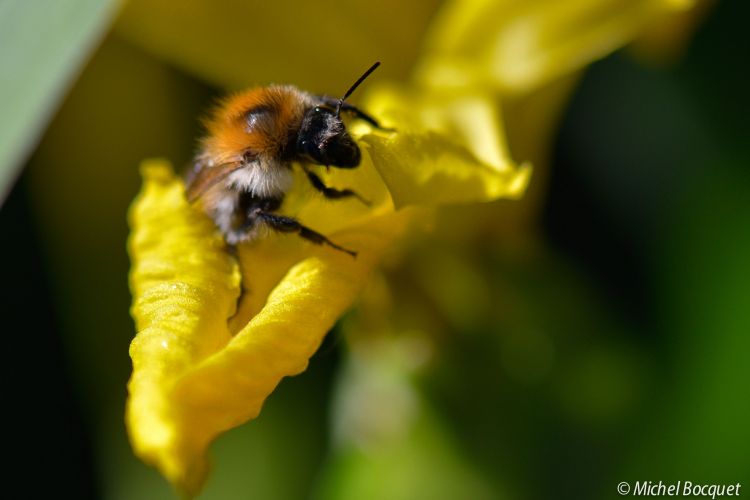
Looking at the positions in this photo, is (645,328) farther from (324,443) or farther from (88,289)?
(88,289)

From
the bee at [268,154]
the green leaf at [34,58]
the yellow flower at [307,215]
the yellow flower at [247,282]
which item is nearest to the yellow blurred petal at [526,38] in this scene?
the yellow flower at [307,215]

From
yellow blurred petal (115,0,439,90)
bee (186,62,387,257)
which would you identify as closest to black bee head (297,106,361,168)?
bee (186,62,387,257)

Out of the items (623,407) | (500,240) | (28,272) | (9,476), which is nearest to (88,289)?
(28,272)

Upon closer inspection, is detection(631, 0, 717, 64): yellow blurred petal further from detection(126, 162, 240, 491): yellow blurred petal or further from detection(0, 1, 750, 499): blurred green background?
detection(126, 162, 240, 491): yellow blurred petal

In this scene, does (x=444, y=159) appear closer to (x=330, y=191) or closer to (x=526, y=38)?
(x=330, y=191)

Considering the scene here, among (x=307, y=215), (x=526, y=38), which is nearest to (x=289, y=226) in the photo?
(x=307, y=215)

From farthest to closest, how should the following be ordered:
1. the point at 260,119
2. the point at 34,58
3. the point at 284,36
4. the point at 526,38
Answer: the point at 284,36
the point at 526,38
the point at 260,119
the point at 34,58
